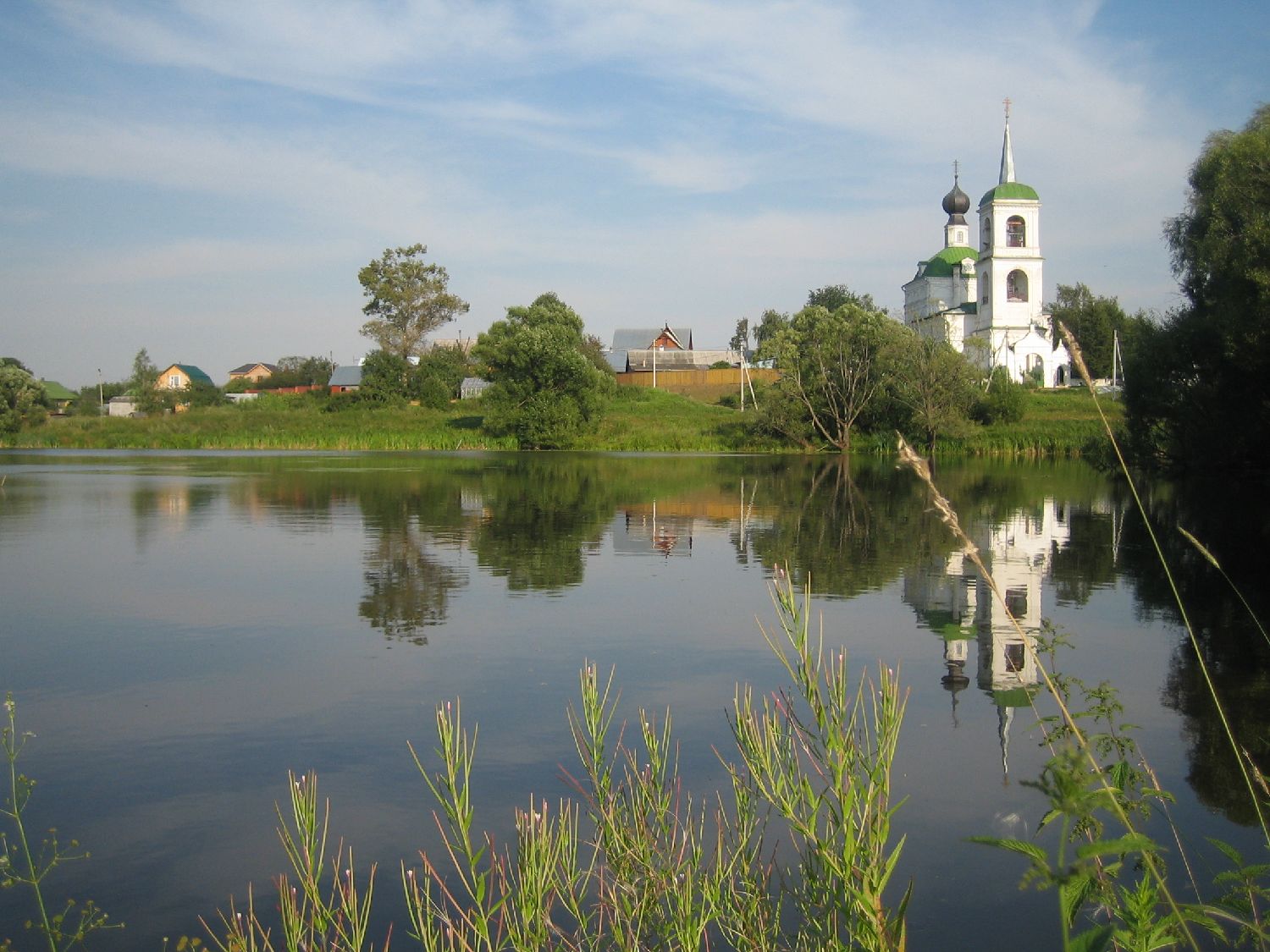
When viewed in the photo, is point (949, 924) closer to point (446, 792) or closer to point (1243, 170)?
point (446, 792)

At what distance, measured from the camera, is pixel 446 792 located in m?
5.68

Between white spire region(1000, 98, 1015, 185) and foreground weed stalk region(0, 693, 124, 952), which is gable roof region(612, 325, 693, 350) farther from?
foreground weed stalk region(0, 693, 124, 952)

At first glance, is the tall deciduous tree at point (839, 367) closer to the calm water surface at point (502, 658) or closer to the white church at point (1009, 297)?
the white church at point (1009, 297)

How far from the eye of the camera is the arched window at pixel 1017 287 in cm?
7688

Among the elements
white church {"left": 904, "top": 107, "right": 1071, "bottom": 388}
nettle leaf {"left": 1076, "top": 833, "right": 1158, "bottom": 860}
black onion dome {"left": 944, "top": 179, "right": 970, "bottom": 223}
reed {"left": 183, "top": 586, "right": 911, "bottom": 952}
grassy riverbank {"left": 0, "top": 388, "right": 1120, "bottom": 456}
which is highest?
black onion dome {"left": 944, "top": 179, "right": 970, "bottom": 223}

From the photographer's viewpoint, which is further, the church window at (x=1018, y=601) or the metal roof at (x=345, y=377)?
the metal roof at (x=345, y=377)

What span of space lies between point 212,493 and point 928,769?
77.9 feet

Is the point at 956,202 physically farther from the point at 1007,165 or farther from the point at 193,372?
the point at 193,372

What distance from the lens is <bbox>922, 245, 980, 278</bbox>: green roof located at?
89062mm

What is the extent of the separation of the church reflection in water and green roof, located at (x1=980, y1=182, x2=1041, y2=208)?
205 ft

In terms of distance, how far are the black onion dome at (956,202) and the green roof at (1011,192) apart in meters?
13.1

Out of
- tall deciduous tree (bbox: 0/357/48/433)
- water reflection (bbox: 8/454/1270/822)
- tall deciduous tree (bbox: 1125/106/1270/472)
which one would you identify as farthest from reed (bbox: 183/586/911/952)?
tall deciduous tree (bbox: 0/357/48/433)

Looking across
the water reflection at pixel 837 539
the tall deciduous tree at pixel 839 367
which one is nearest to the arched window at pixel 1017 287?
the tall deciduous tree at pixel 839 367

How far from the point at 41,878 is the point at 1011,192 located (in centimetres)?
8022
